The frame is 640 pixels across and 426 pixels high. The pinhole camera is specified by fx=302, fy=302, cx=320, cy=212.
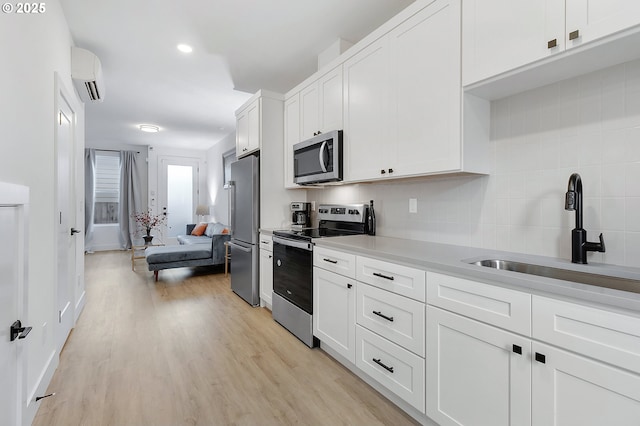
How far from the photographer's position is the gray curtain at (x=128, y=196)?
7438mm

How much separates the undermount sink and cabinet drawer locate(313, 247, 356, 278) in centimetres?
76

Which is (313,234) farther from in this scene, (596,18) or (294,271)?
(596,18)

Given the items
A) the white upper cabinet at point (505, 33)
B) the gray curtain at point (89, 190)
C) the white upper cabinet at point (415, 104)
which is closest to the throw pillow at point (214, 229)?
the gray curtain at point (89, 190)

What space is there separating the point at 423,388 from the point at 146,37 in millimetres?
3474

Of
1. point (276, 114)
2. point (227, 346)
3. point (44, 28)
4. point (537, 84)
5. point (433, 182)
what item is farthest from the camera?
point (276, 114)

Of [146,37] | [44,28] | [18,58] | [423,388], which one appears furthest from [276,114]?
[423,388]

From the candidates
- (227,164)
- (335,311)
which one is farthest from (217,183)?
(335,311)

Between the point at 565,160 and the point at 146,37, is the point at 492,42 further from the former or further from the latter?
the point at 146,37

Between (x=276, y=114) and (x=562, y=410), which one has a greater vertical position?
(x=276, y=114)

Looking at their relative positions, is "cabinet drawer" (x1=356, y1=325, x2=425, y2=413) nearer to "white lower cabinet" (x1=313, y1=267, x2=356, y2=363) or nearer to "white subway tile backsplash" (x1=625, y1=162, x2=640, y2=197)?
"white lower cabinet" (x1=313, y1=267, x2=356, y2=363)

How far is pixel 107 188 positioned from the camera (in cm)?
745

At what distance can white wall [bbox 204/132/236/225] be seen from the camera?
683 centimetres

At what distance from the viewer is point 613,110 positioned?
137 centimetres

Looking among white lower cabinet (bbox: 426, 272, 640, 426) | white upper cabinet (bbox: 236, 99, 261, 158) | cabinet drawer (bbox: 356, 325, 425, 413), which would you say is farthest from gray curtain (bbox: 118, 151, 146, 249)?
white lower cabinet (bbox: 426, 272, 640, 426)
